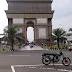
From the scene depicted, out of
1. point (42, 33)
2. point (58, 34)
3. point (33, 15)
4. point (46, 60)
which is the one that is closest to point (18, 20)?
point (33, 15)

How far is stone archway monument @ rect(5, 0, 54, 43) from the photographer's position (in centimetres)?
7981

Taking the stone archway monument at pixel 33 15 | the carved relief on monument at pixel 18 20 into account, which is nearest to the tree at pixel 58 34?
the stone archway monument at pixel 33 15

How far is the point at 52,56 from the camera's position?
11156 mm

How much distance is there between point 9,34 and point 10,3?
154 ft

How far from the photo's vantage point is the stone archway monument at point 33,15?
262 feet

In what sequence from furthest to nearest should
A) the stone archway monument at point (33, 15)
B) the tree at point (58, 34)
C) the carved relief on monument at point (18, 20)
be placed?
the stone archway monument at point (33, 15), the carved relief on monument at point (18, 20), the tree at point (58, 34)

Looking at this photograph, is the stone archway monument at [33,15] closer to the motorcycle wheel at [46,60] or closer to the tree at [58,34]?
the tree at [58,34]

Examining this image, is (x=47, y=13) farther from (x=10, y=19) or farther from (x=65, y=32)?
(x=65, y=32)

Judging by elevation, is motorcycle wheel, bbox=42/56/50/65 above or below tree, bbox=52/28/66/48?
below

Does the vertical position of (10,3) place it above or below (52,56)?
above

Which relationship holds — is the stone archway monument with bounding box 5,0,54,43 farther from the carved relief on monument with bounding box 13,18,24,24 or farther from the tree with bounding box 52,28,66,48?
the tree with bounding box 52,28,66,48

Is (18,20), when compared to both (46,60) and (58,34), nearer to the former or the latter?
(58,34)

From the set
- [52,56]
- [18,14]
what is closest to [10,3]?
[18,14]

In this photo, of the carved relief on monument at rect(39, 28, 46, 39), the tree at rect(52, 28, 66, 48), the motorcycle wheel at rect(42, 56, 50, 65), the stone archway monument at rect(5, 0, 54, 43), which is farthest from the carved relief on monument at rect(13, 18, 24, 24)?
the motorcycle wheel at rect(42, 56, 50, 65)
